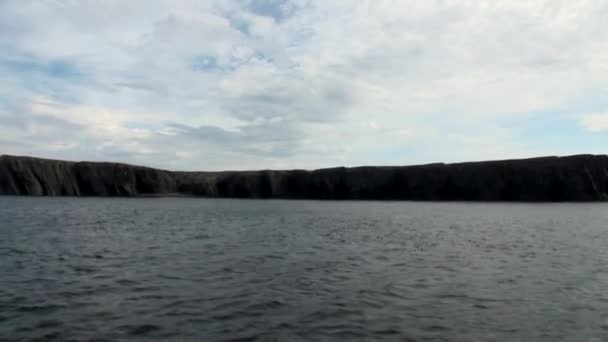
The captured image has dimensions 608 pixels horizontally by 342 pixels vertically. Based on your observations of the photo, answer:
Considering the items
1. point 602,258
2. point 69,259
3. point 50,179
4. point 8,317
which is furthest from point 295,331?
point 50,179

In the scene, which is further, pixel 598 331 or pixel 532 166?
pixel 532 166

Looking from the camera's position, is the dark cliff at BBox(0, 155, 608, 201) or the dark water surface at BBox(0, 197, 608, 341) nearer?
the dark water surface at BBox(0, 197, 608, 341)

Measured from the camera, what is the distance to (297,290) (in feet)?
50.2

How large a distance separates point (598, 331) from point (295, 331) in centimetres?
740

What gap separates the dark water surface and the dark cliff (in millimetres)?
89107

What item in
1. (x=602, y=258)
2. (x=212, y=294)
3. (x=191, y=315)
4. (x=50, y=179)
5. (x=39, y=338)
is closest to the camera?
(x=39, y=338)

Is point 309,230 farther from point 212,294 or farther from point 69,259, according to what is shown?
point 212,294

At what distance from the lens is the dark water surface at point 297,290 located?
36.7ft

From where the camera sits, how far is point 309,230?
36188mm

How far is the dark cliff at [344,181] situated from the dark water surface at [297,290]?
89107 millimetres

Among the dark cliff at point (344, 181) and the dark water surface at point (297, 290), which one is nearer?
the dark water surface at point (297, 290)

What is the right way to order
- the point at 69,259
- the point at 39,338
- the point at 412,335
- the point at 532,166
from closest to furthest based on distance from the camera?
the point at 39,338, the point at 412,335, the point at 69,259, the point at 532,166

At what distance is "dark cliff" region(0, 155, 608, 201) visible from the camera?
107 meters

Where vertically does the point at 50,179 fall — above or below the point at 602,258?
above
